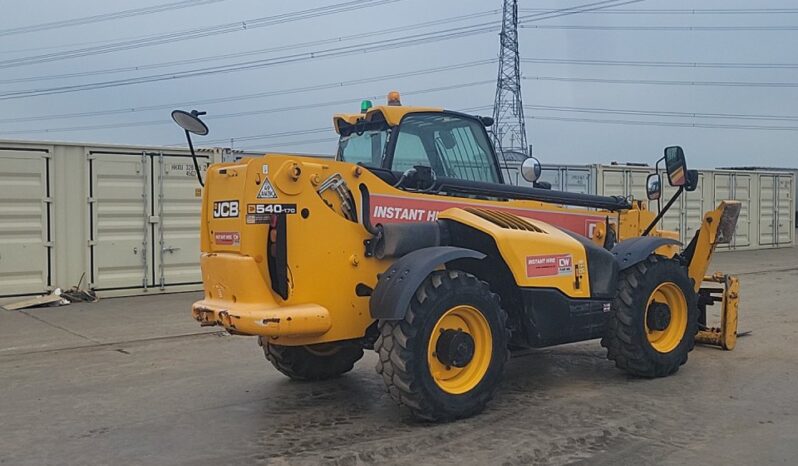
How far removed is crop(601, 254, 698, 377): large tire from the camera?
20.6ft

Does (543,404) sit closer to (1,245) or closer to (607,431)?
(607,431)

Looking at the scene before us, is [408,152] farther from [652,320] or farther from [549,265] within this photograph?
[652,320]

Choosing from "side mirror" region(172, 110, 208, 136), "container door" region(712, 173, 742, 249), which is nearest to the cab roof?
"side mirror" region(172, 110, 208, 136)

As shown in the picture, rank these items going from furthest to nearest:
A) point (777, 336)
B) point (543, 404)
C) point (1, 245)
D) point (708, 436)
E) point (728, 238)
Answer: point (1, 245) < point (777, 336) < point (728, 238) < point (543, 404) < point (708, 436)

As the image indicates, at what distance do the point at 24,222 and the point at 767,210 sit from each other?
21020 millimetres

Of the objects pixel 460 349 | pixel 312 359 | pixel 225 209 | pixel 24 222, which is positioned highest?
pixel 225 209

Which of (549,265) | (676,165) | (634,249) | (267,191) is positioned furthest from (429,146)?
(676,165)

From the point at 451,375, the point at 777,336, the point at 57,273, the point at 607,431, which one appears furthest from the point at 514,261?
the point at 57,273

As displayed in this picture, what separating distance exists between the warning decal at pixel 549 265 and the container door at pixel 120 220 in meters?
8.83

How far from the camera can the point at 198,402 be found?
604 centimetres

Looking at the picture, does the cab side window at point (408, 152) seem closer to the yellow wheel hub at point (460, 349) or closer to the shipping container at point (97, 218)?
the yellow wheel hub at point (460, 349)

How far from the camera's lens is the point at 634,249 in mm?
6523

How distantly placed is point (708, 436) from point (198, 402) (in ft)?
12.4

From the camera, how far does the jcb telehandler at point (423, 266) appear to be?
5000mm
